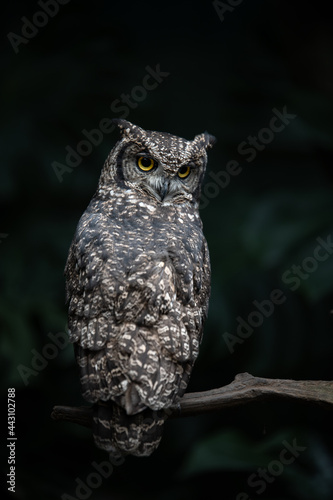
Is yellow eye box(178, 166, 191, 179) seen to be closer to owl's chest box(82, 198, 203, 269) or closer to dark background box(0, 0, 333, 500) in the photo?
owl's chest box(82, 198, 203, 269)

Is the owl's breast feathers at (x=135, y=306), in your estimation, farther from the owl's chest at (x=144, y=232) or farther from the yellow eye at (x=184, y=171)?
the yellow eye at (x=184, y=171)

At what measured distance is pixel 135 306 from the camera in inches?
95.9

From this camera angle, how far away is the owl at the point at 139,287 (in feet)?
7.55

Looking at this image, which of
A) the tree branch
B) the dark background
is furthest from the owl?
the dark background

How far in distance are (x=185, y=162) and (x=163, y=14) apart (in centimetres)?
240

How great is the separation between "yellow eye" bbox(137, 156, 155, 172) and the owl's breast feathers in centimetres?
21

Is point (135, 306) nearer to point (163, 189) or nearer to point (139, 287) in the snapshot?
point (139, 287)

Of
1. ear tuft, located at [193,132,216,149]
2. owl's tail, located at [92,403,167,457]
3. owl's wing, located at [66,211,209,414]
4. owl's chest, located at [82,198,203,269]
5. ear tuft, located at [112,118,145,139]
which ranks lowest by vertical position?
owl's tail, located at [92,403,167,457]

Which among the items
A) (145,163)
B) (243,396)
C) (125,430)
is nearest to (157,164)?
(145,163)

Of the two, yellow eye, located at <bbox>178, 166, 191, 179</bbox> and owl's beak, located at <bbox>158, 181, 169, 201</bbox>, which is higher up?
yellow eye, located at <bbox>178, 166, 191, 179</bbox>

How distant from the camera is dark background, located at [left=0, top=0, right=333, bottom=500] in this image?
12.9 feet

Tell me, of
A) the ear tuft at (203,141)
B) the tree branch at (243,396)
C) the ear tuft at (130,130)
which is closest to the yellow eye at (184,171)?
the ear tuft at (203,141)

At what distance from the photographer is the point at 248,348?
4125mm

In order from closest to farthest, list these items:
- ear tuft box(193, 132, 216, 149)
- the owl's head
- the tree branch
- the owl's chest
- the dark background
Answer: the tree branch → the owl's chest → the owl's head → ear tuft box(193, 132, 216, 149) → the dark background
